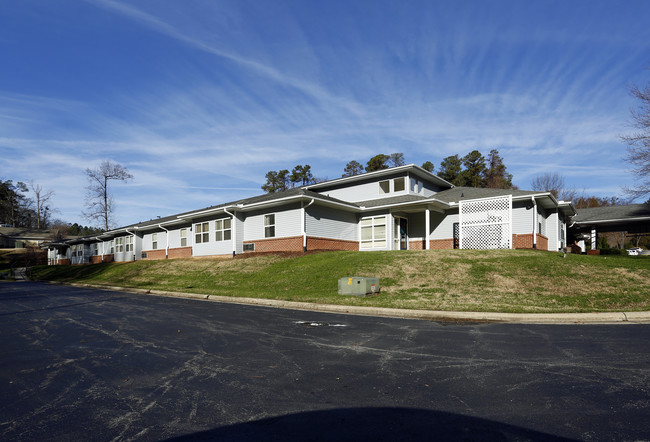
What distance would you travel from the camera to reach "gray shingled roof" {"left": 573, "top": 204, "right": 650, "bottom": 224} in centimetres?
3122

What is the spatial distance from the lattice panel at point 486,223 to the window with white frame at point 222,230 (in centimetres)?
1515

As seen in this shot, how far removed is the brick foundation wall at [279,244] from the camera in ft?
75.4

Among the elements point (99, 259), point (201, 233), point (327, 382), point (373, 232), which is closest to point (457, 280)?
point (327, 382)

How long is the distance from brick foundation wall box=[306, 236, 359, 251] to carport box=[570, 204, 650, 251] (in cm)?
1930

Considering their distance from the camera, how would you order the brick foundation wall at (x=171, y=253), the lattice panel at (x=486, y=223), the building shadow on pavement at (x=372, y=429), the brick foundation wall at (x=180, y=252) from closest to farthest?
the building shadow on pavement at (x=372, y=429) < the lattice panel at (x=486, y=223) < the brick foundation wall at (x=180, y=252) < the brick foundation wall at (x=171, y=253)

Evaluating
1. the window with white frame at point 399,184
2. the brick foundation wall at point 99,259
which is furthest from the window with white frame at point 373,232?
the brick foundation wall at point 99,259

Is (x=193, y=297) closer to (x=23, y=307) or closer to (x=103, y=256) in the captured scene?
(x=23, y=307)

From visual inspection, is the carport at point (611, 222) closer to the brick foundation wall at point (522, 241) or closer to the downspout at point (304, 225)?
the brick foundation wall at point (522, 241)

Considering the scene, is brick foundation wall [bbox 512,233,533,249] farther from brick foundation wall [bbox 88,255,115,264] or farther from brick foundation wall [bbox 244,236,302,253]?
Result: brick foundation wall [bbox 88,255,115,264]

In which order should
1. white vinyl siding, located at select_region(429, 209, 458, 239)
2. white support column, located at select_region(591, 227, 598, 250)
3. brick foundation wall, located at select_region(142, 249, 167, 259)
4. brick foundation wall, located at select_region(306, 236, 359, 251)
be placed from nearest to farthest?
brick foundation wall, located at select_region(306, 236, 359, 251) < white vinyl siding, located at select_region(429, 209, 458, 239) < white support column, located at select_region(591, 227, 598, 250) < brick foundation wall, located at select_region(142, 249, 167, 259)

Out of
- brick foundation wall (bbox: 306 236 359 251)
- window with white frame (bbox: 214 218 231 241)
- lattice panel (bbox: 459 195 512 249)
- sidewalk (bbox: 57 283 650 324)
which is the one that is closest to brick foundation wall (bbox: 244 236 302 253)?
brick foundation wall (bbox: 306 236 359 251)

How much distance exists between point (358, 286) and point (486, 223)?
38.9ft

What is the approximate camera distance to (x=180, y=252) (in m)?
32.4

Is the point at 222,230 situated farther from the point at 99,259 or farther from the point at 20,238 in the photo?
the point at 20,238
